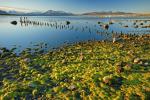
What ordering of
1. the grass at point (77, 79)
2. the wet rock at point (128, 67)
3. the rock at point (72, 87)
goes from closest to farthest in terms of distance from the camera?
the grass at point (77, 79)
the rock at point (72, 87)
the wet rock at point (128, 67)

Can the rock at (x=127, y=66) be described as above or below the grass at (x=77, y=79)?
above

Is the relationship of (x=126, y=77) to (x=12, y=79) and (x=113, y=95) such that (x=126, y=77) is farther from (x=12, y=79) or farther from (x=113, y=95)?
(x=12, y=79)

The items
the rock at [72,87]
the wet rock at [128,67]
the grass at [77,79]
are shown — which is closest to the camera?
the grass at [77,79]

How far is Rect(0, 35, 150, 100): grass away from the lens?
19.2 metres

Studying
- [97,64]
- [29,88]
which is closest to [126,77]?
[97,64]

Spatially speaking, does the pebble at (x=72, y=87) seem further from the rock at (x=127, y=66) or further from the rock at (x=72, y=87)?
the rock at (x=127, y=66)

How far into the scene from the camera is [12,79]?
2461 cm

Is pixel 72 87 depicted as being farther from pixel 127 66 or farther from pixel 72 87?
pixel 127 66

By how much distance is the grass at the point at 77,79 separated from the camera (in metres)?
19.2

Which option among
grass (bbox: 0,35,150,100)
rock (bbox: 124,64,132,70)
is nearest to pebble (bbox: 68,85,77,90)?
grass (bbox: 0,35,150,100)

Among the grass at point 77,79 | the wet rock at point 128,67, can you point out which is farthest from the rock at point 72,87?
the wet rock at point 128,67

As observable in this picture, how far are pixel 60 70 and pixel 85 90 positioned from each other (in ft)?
22.2

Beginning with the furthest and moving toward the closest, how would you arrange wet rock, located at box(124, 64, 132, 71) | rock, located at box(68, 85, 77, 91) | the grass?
wet rock, located at box(124, 64, 132, 71) < rock, located at box(68, 85, 77, 91) < the grass

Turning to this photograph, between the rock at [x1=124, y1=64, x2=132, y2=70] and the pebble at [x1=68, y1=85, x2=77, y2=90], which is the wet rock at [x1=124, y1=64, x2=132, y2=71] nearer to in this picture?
the rock at [x1=124, y1=64, x2=132, y2=70]
